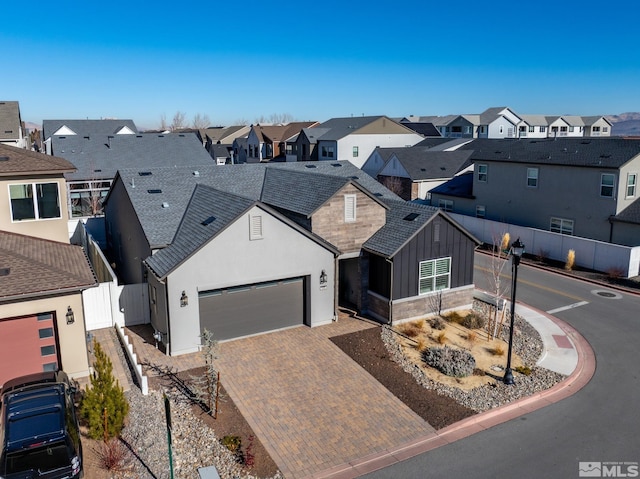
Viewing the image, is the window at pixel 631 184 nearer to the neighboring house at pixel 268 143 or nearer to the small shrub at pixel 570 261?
the small shrub at pixel 570 261

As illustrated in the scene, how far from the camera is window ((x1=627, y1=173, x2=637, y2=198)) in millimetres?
30422

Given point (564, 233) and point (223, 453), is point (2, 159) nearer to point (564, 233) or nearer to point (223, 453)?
point (223, 453)

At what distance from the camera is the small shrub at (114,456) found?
38.3 feet

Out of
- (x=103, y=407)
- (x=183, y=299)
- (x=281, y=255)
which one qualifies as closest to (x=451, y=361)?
(x=281, y=255)

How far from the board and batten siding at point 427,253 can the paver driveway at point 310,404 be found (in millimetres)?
3926

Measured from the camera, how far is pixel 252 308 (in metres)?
19.6

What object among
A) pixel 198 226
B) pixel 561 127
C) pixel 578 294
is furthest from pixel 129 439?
pixel 561 127

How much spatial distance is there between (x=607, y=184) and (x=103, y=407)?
29907 mm

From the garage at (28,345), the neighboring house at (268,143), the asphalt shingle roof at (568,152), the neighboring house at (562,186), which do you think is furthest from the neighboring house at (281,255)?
the neighboring house at (268,143)

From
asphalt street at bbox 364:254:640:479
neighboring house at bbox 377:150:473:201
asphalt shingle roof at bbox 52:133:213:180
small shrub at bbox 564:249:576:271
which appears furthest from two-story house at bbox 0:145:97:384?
neighboring house at bbox 377:150:473:201

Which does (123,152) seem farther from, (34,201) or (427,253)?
(427,253)

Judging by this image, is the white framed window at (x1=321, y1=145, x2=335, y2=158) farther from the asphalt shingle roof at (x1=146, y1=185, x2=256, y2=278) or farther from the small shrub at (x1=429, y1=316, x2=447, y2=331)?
the small shrub at (x1=429, y1=316, x2=447, y2=331)

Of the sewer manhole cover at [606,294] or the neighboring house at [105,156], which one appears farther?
the neighboring house at [105,156]

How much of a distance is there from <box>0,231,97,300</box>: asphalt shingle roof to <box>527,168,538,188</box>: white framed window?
29.0 m
